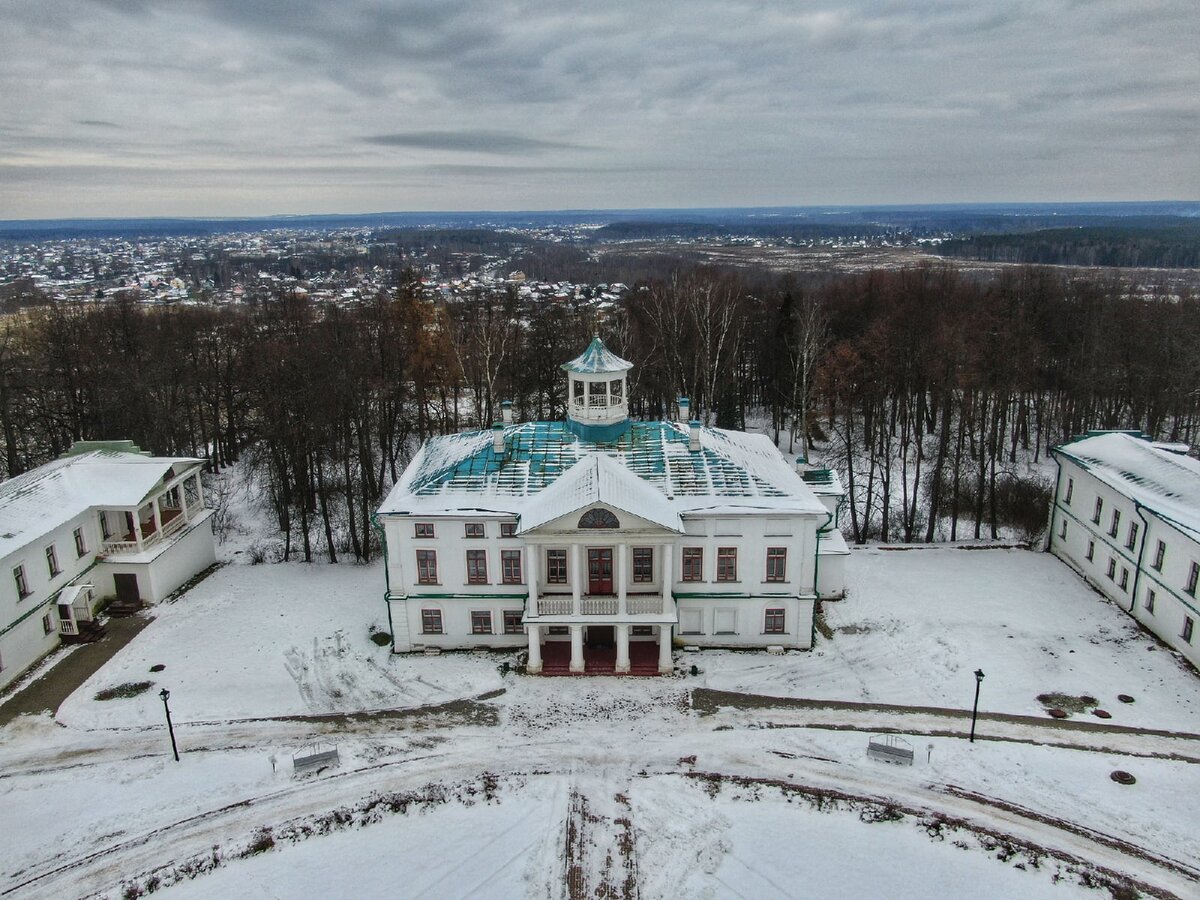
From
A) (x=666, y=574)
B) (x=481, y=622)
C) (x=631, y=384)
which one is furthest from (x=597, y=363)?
(x=631, y=384)

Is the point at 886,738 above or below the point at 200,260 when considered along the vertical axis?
below

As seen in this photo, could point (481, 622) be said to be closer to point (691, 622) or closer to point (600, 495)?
point (600, 495)

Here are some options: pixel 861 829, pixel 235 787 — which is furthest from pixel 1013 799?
pixel 235 787

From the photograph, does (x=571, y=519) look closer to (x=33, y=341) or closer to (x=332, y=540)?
(x=332, y=540)

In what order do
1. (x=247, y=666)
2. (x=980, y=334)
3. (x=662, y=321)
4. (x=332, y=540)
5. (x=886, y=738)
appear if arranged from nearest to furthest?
(x=886, y=738) → (x=247, y=666) → (x=332, y=540) → (x=980, y=334) → (x=662, y=321)

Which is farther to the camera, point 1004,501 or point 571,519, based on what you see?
point 1004,501

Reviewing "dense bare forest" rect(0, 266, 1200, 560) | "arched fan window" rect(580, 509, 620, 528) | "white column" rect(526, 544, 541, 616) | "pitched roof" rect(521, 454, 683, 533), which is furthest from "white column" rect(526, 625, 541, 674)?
"dense bare forest" rect(0, 266, 1200, 560)

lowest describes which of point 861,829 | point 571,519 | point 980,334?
point 861,829
